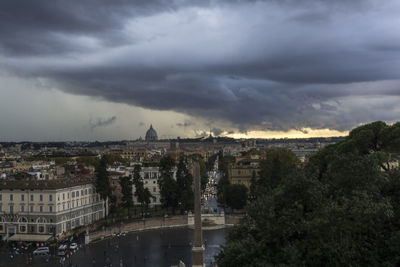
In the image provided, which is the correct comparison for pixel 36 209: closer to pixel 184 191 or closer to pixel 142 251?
pixel 142 251

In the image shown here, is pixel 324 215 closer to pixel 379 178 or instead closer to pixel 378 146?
pixel 379 178

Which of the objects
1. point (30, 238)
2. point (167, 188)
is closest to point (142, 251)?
point (30, 238)

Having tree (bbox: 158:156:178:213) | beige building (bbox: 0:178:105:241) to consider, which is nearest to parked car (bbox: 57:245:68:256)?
beige building (bbox: 0:178:105:241)

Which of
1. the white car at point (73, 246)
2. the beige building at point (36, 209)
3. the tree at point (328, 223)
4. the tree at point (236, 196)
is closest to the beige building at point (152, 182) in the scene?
the tree at point (236, 196)

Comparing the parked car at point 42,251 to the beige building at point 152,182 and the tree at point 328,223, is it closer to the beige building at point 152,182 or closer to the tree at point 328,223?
the tree at point 328,223

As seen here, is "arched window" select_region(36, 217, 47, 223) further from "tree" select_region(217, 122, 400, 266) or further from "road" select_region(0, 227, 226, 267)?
"tree" select_region(217, 122, 400, 266)

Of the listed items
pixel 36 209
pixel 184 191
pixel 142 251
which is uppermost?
pixel 184 191
